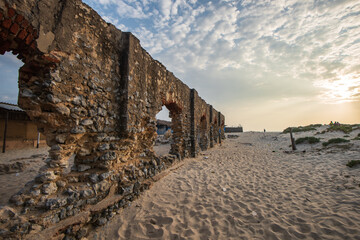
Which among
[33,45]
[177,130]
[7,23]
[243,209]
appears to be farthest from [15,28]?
[177,130]

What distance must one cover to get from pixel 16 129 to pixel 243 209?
14.9 metres

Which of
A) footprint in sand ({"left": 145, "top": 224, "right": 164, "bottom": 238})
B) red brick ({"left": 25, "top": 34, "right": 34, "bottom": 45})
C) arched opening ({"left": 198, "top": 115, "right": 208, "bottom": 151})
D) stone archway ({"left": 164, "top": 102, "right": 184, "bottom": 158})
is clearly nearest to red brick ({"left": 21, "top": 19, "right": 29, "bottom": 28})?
red brick ({"left": 25, "top": 34, "right": 34, "bottom": 45})

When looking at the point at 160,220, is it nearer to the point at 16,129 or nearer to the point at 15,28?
the point at 15,28

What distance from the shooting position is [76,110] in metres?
2.63

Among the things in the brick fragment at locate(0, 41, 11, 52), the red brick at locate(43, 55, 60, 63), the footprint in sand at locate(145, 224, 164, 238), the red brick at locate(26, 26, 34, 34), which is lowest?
the footprint in sand at locate(145, 224, 164, 238)

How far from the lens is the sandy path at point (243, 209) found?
2.62m

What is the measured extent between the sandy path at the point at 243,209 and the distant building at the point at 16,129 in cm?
1208

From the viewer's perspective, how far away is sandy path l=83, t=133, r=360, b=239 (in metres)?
2.62

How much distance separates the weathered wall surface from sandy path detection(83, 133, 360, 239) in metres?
0.57

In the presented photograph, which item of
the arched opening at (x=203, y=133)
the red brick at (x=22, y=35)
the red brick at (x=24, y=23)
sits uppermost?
the red brick at (x=24, y=23)

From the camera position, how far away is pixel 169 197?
3.77 metres

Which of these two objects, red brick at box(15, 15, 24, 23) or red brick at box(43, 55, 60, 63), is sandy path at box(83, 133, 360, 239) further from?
red brick at box(15, 15, 24, 23)

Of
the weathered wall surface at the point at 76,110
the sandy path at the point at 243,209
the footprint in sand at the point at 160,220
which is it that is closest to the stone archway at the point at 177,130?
the sandy path at the point at 243,209

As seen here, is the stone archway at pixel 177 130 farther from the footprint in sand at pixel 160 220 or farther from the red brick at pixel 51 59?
the red brick at pixel 51 59
